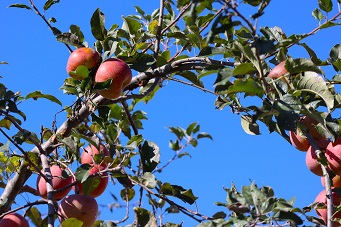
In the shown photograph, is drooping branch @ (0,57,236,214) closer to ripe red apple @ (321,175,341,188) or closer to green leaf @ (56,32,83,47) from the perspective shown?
green leaf @ (56,32,83,47)

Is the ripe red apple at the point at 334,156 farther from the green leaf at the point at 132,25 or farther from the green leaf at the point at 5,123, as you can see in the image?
the green leaf at the point at 5,123

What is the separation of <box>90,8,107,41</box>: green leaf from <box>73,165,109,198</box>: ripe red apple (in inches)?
18.2

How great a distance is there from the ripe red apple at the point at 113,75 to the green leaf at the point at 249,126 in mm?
416

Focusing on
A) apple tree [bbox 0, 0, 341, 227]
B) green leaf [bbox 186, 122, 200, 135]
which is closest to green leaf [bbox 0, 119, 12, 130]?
apple tree [bbox 0, 0, 341, 227]

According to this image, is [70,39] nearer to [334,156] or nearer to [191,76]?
[191,76]

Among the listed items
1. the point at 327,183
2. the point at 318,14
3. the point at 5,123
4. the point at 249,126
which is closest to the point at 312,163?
the point at 327,183

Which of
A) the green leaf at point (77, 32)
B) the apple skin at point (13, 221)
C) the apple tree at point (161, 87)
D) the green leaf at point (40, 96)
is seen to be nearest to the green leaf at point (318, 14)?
the apple tree at point (161, 87)

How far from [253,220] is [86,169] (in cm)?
67

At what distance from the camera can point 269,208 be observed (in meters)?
1.50

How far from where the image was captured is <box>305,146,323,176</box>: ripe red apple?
1794 mm

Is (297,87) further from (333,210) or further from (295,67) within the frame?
(333,210)

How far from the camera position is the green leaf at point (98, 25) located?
2.13 meters

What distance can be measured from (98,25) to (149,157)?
50 cm

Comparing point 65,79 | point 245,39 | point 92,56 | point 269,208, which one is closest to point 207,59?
point 245,39
